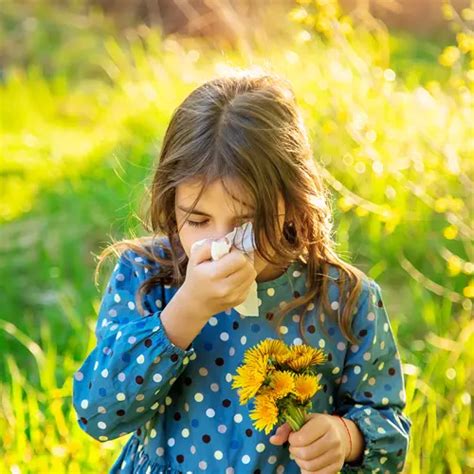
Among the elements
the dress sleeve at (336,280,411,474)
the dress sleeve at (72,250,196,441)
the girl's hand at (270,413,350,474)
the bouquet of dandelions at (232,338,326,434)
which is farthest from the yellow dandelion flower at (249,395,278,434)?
the dress sleeve at (336,280,411,474)

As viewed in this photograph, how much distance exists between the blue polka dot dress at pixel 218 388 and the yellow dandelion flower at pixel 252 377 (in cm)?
19

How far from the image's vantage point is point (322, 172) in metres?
2.95

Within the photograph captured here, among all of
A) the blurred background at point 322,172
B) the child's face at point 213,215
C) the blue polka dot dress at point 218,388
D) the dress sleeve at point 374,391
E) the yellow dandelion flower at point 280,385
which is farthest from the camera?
the blurred background at point 322,172

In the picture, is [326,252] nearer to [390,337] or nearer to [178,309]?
[390,337]

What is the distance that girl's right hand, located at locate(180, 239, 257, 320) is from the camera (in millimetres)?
1760

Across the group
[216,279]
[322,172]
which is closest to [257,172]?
[216,279]

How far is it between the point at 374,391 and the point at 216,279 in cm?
47

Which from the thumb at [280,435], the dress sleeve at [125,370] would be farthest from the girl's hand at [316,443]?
the dress sleeve at [125,370]

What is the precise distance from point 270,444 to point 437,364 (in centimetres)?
104

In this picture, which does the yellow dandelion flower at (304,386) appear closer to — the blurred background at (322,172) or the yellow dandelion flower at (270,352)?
the yellow dandelion flower at (270,352)

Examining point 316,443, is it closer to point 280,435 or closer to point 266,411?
point 280,435

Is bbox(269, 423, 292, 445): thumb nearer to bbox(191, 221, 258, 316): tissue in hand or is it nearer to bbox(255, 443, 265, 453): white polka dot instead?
bbox(255, 443, 265, 453): white polka dot

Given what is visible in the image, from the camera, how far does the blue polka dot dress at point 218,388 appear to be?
193cm

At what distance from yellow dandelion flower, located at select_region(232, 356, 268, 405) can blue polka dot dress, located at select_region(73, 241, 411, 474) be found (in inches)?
7.5
